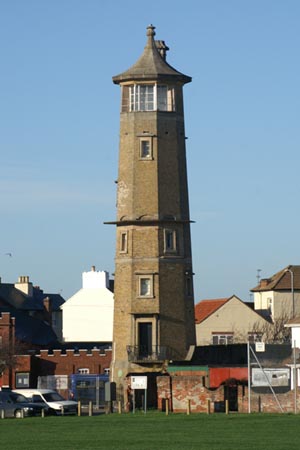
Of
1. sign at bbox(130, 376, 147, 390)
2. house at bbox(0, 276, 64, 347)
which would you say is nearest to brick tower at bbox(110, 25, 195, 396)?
sign at bbox(130, 376, 147, 390)

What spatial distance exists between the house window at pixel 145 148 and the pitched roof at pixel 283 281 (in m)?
43.9

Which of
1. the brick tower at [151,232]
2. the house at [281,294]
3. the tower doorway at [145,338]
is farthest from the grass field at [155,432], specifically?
the house at [281,294]

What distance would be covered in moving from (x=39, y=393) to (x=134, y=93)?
2029 centimetres

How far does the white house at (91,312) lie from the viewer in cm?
12506

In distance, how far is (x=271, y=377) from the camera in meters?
71.8

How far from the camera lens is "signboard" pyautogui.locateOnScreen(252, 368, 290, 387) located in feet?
234

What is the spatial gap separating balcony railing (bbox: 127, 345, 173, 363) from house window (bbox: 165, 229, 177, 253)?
5.71m

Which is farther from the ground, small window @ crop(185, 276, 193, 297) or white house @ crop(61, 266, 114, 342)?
white house @ crop(61, 266, 114, 342)

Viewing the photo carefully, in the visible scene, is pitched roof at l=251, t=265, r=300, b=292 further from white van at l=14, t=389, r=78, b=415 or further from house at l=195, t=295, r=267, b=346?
white van at l=14, t=389, r=78, b=415

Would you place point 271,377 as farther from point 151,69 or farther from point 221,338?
point 221,338

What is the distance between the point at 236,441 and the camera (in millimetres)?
47562

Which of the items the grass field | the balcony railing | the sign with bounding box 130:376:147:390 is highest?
the balcony railing

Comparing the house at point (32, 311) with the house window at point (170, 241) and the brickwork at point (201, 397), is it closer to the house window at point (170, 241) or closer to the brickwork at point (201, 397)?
the house window at point (170, 241)

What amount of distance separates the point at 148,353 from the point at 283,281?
47.2m
